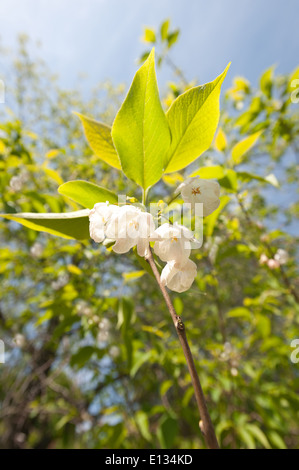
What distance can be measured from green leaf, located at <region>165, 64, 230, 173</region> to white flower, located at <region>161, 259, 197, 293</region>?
11.2 inches

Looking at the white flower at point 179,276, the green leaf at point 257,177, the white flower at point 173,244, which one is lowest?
the white flower at point 179,276

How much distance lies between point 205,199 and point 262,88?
1.45 m

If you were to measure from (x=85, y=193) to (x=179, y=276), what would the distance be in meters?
0.29

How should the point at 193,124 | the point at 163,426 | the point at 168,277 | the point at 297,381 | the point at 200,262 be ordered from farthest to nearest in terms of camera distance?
the point at 200,262 → the point at 297,381 → the point at 163,426 → the point at 193,124 → the point at 168,277

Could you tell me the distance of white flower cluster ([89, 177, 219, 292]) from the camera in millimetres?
526

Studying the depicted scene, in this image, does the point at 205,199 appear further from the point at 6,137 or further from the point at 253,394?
the point at 253,394

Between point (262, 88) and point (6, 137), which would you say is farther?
point (6, 137)

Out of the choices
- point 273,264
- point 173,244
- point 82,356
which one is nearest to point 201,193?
point 173,244

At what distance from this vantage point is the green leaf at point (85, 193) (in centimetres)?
62

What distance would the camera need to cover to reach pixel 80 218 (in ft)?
1.98

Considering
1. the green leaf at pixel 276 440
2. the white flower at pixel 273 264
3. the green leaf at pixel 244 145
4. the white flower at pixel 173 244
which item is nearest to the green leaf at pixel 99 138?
the white flower at pixel 173 244

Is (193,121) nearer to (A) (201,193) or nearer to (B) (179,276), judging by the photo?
(A) (201,193)

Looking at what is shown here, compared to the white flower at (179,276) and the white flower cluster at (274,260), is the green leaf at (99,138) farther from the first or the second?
the white flower cluster at (274,260)
